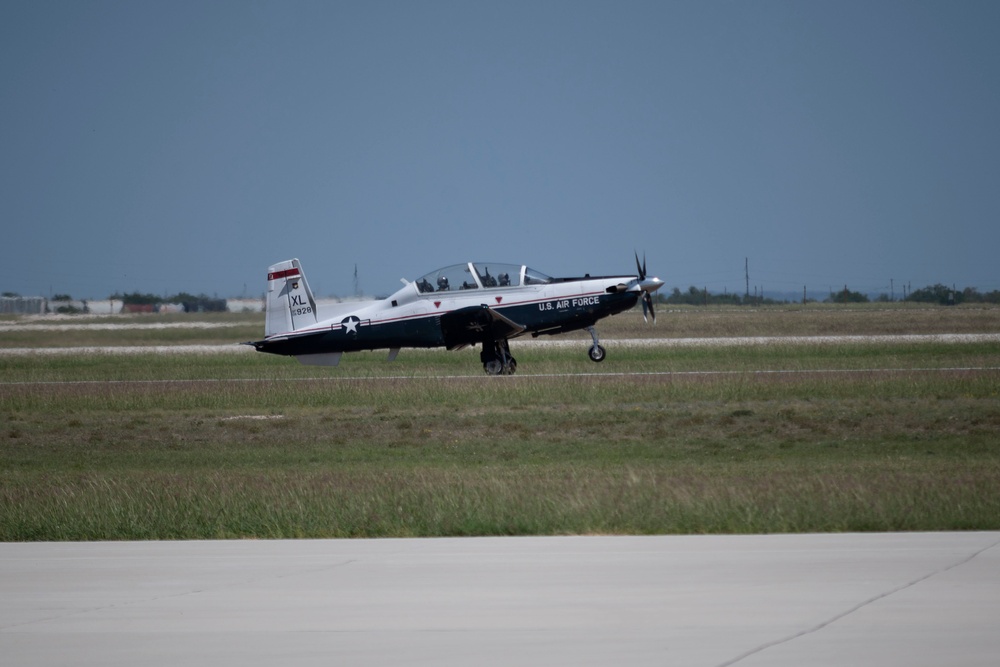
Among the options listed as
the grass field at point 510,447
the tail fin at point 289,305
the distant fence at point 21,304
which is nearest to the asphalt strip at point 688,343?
the grass field at point 510,447

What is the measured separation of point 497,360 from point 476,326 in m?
1.16

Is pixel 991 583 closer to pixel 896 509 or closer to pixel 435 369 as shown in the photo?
pixel 896 509

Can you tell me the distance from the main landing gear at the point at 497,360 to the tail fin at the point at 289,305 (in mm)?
4557

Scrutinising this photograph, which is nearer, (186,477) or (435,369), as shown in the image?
(186,477)

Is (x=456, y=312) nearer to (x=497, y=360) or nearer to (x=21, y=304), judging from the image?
(x=497, y=360)

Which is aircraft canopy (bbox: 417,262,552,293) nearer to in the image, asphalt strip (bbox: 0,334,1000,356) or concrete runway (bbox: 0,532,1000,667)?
asphalt strip (bbox: 0,334,1000,356)

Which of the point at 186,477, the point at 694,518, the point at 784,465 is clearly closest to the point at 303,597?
the point at 694,518

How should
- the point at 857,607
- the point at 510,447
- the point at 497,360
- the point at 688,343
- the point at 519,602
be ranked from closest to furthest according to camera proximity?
the point at 857,607 < the point at 519,602 < the point at 510,447 < the point at 497,360 < the point at 688,343

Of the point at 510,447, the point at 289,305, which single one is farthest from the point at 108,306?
the point at 510,447

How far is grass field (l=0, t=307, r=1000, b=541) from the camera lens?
34.8ft

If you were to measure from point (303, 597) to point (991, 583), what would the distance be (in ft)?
13.6

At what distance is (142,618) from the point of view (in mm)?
6863

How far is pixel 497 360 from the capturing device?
1203 inches

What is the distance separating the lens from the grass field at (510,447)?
10617 mm
